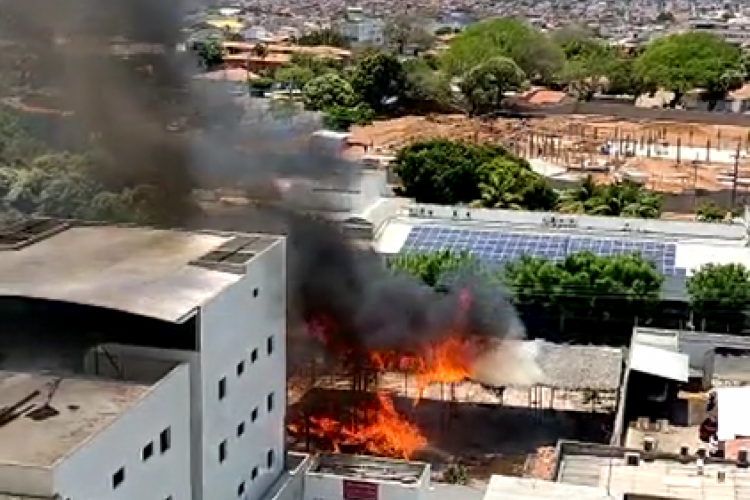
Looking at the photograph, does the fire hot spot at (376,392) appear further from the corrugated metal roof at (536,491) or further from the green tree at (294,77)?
the green tree at (294,77)

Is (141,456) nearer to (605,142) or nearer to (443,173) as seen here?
(443,173)

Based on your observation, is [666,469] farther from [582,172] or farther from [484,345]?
[582,172]

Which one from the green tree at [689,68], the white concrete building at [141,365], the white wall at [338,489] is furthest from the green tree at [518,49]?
the white concrete building at [141,365]

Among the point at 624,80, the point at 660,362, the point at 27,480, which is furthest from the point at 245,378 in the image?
the point at 624,80

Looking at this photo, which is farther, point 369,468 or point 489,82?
point 489,82

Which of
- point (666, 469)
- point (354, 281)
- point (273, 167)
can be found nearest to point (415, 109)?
point (273, 167)

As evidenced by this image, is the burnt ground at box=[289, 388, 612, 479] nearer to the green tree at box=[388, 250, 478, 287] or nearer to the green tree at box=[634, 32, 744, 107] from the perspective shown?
the green tree at box=[388, 250, 478, 287]
